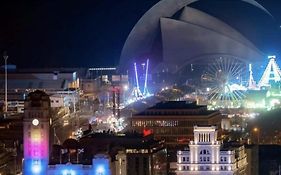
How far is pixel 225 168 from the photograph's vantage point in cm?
3091

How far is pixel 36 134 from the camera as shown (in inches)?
1141

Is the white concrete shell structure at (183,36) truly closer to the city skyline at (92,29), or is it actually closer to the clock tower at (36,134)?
the city skyline at (92,29)

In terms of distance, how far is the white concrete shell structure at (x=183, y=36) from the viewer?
52.4 meters

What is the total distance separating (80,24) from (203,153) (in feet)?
73.3

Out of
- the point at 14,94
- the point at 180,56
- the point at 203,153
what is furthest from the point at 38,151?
the point at 180,56

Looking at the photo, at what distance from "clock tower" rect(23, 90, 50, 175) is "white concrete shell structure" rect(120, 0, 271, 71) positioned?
22803 mm

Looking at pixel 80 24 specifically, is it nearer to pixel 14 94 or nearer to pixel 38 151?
pixel 14 94

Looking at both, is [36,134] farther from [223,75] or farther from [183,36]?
[223,75]

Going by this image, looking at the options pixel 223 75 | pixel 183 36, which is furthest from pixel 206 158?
pixel 223 75

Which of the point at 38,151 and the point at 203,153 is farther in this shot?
the point at 203,153

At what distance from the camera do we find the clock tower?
28.7 metres

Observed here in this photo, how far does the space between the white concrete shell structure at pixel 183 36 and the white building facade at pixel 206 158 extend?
830 inches

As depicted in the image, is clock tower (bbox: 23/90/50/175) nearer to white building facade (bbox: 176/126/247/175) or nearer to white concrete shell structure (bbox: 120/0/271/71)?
white building facade (bbox: 176/126/247/175)

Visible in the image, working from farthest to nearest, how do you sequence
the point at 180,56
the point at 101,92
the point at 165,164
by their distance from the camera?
the point at 180,56 → the point at 101,92 → the point at 165,164
